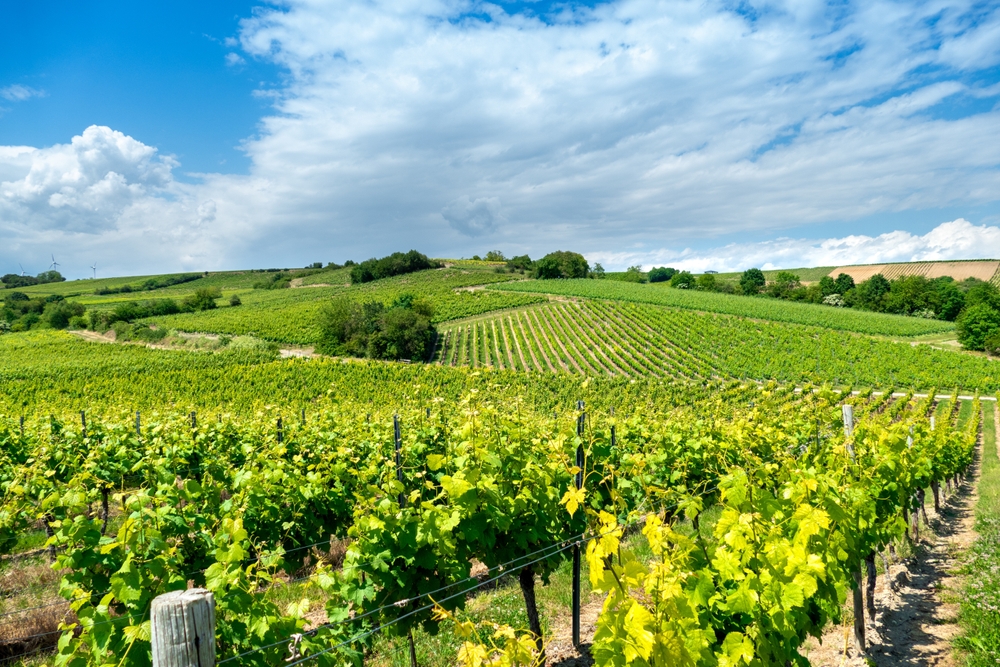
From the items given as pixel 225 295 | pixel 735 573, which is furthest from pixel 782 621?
pixel 225 295

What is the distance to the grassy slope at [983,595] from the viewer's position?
4.64m

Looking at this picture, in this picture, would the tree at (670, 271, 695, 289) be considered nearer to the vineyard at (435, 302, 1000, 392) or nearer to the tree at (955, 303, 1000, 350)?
the vineyard at (435, 302, 1000, 392)

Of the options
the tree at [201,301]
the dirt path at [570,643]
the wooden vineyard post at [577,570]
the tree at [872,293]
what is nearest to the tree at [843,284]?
the tree at [872,293]

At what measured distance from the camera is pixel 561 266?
9812 centimetres

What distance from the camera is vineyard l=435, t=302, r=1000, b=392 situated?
3662 centimetres

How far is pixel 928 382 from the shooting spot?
3409cm

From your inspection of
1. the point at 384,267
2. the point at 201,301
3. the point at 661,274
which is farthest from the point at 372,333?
the point at 661,274

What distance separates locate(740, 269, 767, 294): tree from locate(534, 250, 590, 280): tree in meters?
32.8

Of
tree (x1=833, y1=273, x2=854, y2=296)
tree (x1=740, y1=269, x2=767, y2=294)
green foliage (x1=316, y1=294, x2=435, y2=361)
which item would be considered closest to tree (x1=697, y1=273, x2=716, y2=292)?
tree (x1=740, y1=269, x2=767, y2=294)

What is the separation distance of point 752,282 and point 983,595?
4352 inches

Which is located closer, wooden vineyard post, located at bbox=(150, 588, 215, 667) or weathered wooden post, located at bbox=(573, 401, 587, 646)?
wooden vineyard post, located at bbox=(150, 588, 215, 667)

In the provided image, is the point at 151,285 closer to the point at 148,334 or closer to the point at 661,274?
the point at 148,334

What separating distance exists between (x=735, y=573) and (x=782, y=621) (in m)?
0.34

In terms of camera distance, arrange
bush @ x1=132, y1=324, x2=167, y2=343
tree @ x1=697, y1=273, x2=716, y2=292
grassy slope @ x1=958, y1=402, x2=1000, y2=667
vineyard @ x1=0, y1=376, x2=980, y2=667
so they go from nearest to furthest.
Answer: vineyard @ x1=0, y1=376, x2=980, y2=667, grassy slope @ x1=958, y1=402, x2=1000, y2=667, bush @ x1=132, y1=324, x2=167, y2=343, tree @ x1=697, y1=273, x2=716, y2=292
